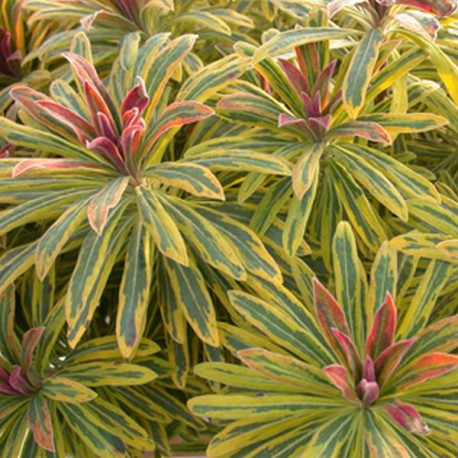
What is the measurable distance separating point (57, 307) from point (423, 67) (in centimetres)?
73

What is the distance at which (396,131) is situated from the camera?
1136 mm

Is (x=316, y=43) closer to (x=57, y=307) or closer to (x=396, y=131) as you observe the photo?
(x=396, y=131)

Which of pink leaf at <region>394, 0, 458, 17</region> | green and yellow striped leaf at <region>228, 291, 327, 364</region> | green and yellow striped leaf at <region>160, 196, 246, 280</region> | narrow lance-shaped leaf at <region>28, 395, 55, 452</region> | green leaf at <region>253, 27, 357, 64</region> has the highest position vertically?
pink leaf at <region>394, 0, 458, 17</region>

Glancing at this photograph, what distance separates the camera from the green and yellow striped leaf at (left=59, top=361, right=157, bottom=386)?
110 cm

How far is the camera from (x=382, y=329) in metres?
0.96

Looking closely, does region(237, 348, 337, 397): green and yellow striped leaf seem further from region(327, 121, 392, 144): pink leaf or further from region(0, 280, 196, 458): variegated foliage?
region(327, 121, 392, 144): pink leaf

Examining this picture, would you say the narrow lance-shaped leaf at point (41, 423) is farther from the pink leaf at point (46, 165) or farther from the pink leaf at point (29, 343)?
the pink leaf at point (46, 165)

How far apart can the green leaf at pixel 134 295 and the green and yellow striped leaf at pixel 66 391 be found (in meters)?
0.09

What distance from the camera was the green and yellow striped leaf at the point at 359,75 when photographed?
106cm

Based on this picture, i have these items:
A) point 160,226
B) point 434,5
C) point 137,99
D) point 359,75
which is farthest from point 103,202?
point 434,5

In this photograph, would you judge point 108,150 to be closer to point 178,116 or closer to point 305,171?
point 178,116

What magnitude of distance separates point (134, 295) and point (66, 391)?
7.2 inches

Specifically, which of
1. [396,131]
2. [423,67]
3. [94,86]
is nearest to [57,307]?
[94,86]

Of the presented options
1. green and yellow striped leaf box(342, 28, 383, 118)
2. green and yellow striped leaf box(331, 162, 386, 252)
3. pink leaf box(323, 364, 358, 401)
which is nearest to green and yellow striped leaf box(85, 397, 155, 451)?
pink leaf box(323, 364, 358, 401)
